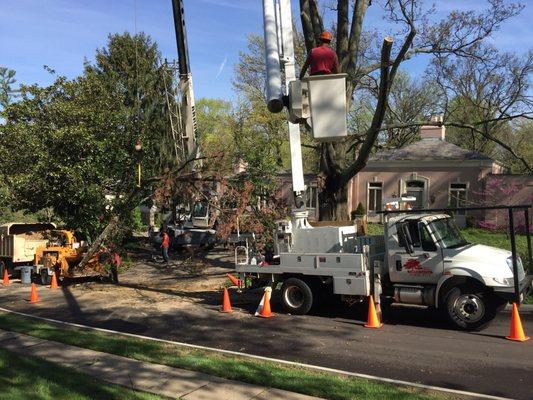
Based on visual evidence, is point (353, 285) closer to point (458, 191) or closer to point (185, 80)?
point (185, 80)

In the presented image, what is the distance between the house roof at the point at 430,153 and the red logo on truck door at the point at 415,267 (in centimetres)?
2420

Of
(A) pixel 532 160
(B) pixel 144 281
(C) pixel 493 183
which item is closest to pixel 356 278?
(B) pixel 144 281

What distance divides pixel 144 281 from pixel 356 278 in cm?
995

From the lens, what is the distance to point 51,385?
610 centimetres

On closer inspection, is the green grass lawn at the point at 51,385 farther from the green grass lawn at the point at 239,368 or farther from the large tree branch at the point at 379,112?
the large tree branch at the point at 379,112

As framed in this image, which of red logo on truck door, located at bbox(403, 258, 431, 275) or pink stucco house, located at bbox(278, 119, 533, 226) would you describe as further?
pink stucco house, located at bbox(278, 119, 533, 226)

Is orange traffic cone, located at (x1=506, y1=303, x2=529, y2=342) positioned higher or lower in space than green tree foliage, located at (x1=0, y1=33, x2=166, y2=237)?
lower

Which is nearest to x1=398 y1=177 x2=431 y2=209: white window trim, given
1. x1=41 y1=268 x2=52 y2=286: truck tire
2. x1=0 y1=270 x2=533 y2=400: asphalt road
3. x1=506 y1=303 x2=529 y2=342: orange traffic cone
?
x1=0 y1=270 x2=533 y2=400: asphalt road

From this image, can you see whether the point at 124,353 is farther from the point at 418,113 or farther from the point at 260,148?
the point at 418,113

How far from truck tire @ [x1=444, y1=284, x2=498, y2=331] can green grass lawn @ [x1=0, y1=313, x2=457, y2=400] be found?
3.99m

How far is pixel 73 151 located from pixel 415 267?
1264 cm

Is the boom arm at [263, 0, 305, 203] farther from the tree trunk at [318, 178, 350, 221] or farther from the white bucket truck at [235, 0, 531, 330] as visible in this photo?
the tree trunk at [318, 178, 350, 221]

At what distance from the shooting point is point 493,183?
102 ft

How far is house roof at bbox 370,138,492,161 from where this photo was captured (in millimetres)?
33375
